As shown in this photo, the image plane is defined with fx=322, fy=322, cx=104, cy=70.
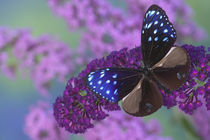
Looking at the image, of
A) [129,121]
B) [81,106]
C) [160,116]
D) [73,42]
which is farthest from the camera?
[73,42]

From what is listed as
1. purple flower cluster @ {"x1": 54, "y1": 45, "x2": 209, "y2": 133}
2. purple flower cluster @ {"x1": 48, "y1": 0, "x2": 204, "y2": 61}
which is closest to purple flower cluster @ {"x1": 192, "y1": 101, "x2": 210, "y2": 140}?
purple flower cluster @ {"x1": 48, "y1": 0, "x2": 204, "y2": 61}

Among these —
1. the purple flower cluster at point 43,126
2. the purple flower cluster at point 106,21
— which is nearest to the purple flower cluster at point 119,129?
the purple flower cluster at point 43,126

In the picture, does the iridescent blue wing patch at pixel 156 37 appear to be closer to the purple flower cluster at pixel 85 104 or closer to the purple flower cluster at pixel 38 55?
the purple flower cluster at pixel 85 104

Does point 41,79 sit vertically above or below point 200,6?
below

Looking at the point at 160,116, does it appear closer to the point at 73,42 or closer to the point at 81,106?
the point at 73,42

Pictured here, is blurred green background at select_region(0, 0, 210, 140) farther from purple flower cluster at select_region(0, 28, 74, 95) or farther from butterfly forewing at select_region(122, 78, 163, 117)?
butterfly forewing at select_region(122, 78, 163, 117)

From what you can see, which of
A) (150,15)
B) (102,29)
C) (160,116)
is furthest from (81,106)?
(160,116)

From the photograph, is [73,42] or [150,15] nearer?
[150,15]
